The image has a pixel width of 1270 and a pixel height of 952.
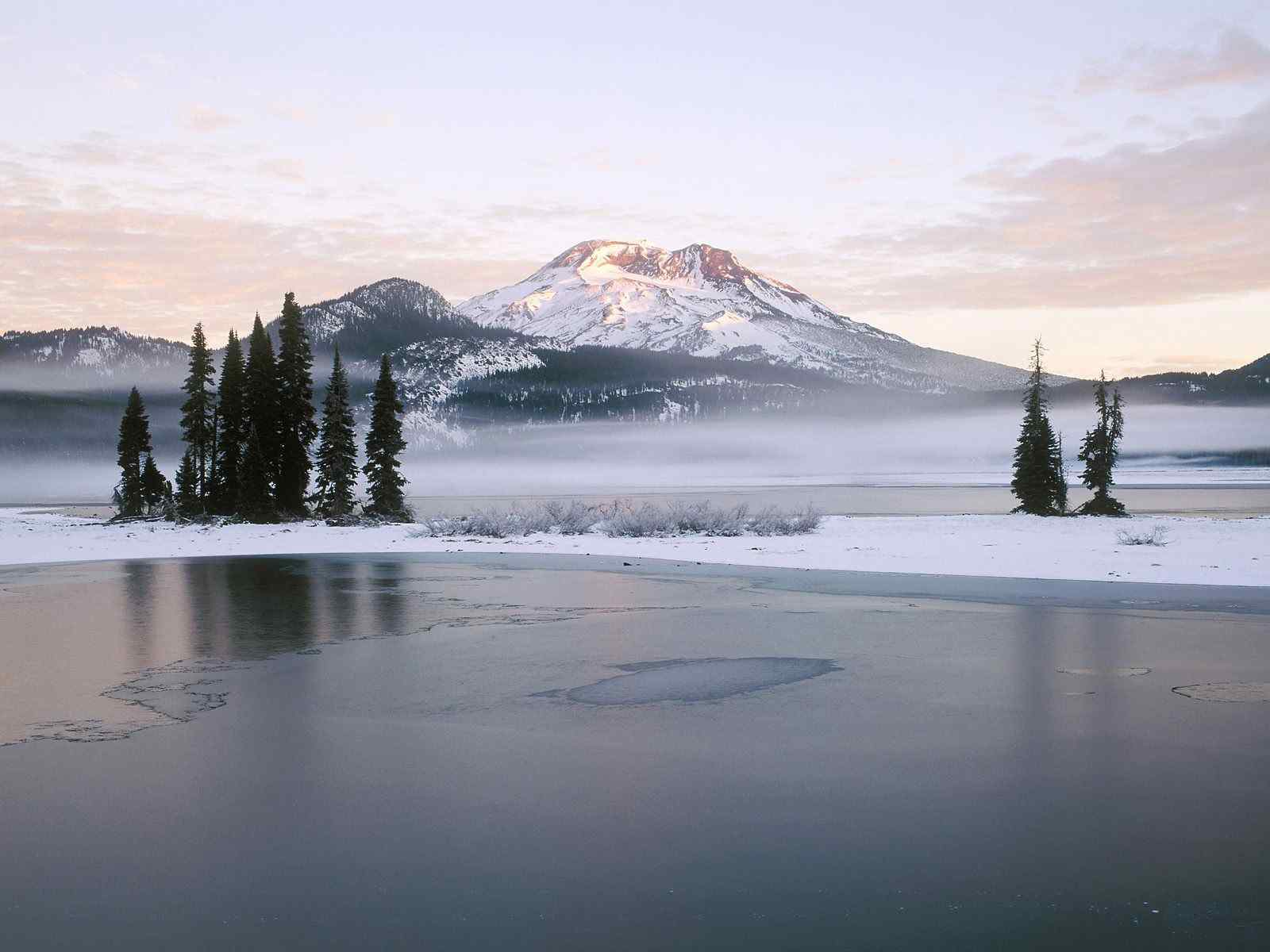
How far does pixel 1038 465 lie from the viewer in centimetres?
5409

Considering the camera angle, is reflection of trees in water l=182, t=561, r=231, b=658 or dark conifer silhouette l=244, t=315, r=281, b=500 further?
dark conifer silhouette l=244, t=315, r=281, b=500

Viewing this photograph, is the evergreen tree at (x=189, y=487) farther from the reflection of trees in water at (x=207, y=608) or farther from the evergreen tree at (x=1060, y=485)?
the evergreen tree at (x=1060, y=485)

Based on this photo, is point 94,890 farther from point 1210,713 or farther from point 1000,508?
point 1000,508

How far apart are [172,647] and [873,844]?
11.6 meters

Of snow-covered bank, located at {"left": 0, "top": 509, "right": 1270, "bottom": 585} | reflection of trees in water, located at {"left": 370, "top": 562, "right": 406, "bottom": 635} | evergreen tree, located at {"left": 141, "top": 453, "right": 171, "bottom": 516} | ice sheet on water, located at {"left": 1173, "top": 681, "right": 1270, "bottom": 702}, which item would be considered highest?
evergreen tree, located at {"left": 141, "top": 453, "right": 171, "bottom": 516}

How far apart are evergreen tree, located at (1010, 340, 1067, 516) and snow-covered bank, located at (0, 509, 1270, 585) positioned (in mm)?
4735

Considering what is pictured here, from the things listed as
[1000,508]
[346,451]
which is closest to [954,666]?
[346,451]

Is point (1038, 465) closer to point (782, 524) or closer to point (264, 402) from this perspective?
point (782, 524)

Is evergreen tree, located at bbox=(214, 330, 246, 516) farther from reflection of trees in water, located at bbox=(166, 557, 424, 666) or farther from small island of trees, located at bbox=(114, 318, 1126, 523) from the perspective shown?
reflection of trees in water, located at bbox=(166, 557, 424, 666)

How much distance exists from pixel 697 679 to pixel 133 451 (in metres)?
62.9

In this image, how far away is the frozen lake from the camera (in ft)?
18.8

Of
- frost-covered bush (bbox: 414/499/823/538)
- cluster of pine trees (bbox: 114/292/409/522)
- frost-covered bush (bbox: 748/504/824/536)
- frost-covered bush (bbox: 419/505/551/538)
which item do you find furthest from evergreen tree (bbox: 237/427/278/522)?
frost-covered bush (bbox: 748/504/824/536)

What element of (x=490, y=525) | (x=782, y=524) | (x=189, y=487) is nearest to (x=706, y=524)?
(x=782, y=524)

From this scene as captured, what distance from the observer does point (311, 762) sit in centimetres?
882
